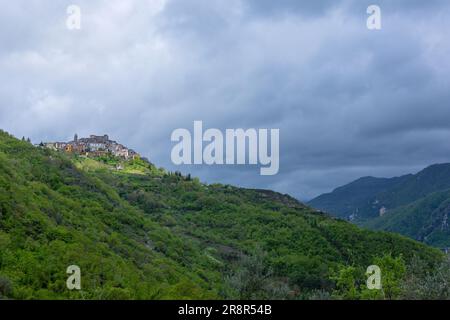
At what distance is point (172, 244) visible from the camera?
80.1 metres

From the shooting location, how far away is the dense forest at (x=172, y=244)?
34781 mm

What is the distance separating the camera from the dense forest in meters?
34.8

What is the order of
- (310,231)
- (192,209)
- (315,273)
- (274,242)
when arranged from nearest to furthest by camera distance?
(315,273), (274,242), (310,231), (192,209)

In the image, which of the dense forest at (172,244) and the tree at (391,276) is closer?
the dense forest at (172,244)

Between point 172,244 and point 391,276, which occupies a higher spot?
point 172,244

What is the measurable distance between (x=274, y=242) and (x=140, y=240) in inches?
1949

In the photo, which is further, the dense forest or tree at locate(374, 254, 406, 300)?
tree at locate(374, 254, 406, 300)

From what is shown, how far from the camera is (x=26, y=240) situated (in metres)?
39.8

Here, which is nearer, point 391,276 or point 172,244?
point 391,276
